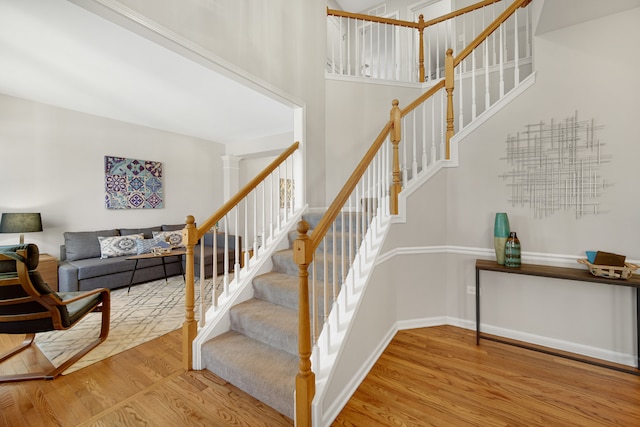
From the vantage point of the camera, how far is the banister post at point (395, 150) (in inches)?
92.1

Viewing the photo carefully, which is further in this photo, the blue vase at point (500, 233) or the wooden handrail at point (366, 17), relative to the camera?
the wooden handrail at point (366, 17)

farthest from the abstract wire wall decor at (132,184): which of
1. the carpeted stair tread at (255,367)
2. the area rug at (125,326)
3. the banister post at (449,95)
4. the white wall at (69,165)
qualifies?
the banister post at (449,95)

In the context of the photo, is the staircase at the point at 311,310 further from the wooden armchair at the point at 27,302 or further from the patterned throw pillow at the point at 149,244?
the patterned throw pillow at the point at 149,244

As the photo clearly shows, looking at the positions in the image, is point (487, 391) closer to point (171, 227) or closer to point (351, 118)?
point (351, 118)

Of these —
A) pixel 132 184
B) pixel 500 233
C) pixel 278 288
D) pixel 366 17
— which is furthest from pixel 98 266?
pixel 366 17

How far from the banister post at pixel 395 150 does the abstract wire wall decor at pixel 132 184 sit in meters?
4.76

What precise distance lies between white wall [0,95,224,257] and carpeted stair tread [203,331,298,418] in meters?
3.89

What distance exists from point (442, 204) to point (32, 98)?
5.74m

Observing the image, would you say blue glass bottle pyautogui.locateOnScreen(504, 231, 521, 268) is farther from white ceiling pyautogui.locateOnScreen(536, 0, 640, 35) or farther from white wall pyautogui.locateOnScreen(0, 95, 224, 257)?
white wall pyautogui.locateOnScreen(0, 95, 224, 257)

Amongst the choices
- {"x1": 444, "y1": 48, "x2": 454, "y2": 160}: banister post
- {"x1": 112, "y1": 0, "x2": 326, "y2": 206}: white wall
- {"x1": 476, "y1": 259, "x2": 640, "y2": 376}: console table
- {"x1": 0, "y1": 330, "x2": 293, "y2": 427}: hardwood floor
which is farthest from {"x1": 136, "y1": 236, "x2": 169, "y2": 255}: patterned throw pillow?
{"x1": 476, "y1": 259, "x2": 640, "y2": 376}: console table

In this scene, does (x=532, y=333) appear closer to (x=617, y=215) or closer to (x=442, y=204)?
(x=617, y=215)

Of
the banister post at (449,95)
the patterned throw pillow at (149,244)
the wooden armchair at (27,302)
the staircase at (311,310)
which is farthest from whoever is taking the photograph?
the patterned throw pillow at (149,244)

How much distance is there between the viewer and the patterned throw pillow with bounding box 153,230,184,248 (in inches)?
184

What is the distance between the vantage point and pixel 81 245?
4027mm
